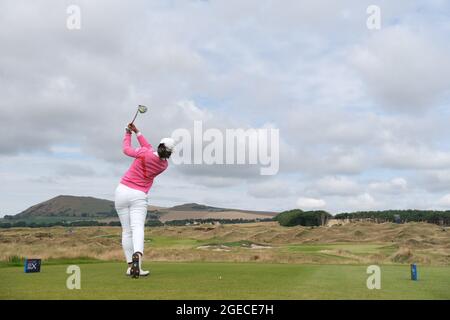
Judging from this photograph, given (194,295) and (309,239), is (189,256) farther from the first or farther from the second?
(309,239)

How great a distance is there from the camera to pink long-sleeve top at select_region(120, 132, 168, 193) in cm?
996

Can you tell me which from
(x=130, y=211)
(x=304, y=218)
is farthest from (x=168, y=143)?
(x=304, y=218)

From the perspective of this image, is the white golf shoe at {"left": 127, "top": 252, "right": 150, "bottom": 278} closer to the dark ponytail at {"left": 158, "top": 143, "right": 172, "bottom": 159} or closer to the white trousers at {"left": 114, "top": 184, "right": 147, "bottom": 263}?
the white trousers at {"left": 114, "top": 184, "right": 147, "bottom": 263}

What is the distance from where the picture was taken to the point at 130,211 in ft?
32.8

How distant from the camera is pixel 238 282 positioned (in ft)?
29.5

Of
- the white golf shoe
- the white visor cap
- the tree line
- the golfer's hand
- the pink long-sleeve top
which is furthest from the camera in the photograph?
the tree line

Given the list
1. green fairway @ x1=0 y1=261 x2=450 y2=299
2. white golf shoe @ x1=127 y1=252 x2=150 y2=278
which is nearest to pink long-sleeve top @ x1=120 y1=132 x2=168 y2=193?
white golf shoe @ x1=127 y1=252 x2=150 y2=278

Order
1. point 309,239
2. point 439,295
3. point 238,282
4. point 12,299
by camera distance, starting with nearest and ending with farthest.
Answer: point 12,299 < point 439,295 < point 238,282 < point 309,239

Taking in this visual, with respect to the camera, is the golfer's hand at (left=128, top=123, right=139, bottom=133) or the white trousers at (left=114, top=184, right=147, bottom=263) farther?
the golfer's hand at (left=128, top=123, right=139, bottom=133)

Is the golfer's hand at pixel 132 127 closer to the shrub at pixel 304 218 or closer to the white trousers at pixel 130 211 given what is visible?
the white trousers at pixel 130 211

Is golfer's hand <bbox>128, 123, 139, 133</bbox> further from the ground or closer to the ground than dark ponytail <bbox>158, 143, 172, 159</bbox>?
further from the ground

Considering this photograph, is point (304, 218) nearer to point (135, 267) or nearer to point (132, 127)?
point (132, 127)
